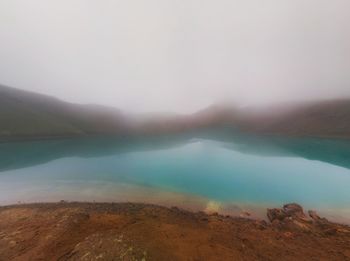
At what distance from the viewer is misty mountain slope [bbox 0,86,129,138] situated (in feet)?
275

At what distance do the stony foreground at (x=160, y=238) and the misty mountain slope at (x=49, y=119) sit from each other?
275ft

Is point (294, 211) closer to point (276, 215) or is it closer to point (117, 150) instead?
point (276, 215)

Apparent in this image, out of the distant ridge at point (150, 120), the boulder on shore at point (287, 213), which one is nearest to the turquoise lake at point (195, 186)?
the boulder on shore at point (287, 213)

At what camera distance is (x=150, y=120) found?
15988 centimetres

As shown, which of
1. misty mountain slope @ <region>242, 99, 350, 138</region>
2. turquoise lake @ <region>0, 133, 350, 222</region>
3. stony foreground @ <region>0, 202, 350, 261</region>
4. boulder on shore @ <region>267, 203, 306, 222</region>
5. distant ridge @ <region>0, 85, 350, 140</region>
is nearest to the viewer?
stony foreground @ <region>0, 202, 350, 261</region>

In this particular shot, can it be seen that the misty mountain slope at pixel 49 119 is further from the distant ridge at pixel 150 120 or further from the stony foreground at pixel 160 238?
the stony foreground at pixel 160 238

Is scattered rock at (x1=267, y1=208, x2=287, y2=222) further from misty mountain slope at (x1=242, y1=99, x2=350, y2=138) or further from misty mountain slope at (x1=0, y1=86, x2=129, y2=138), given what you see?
misty mountain slope at (x1=242, y1=99, x2=350, y2=138)

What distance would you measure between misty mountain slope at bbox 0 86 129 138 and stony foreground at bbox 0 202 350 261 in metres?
83.8

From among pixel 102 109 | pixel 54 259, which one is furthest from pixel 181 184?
pixel 102 109

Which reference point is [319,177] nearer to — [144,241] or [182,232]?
[182,232]

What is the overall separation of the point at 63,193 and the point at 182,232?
46.4ft

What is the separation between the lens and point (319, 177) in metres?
24.9

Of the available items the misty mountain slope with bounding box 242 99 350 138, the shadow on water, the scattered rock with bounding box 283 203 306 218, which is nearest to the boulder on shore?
the scattered rock with bounding box 283 203 306 218

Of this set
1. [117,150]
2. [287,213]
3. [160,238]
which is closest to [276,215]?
[287,213]
